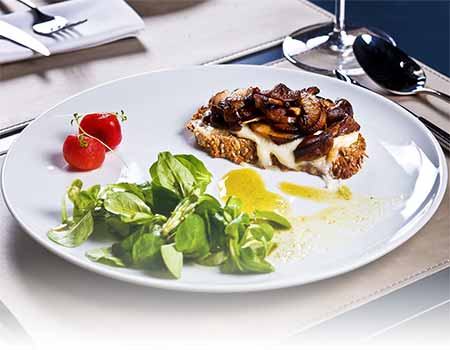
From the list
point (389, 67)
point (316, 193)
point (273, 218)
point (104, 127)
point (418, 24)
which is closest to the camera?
point (273, 218)

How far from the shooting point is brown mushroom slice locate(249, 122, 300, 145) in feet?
4.67

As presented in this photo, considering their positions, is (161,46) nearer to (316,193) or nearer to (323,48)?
(323,48)

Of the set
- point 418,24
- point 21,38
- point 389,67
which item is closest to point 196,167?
point 389,67

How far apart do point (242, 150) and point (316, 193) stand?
0.16 m

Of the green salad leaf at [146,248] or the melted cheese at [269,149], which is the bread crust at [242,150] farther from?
the green salad leaf at [146,248]

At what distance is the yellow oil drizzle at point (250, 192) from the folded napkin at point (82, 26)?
0.64 m

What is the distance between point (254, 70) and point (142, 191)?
55cm

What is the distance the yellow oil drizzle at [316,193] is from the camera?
135cm

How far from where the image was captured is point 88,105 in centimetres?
161

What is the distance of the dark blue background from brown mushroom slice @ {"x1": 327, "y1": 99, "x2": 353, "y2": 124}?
1992 millimetres

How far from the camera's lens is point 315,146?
141cm

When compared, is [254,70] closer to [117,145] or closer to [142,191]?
[117,145]

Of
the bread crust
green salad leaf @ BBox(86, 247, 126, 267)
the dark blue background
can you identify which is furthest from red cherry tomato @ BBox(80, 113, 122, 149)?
the dark blue background

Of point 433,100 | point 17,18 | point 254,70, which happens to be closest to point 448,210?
point 433,100
